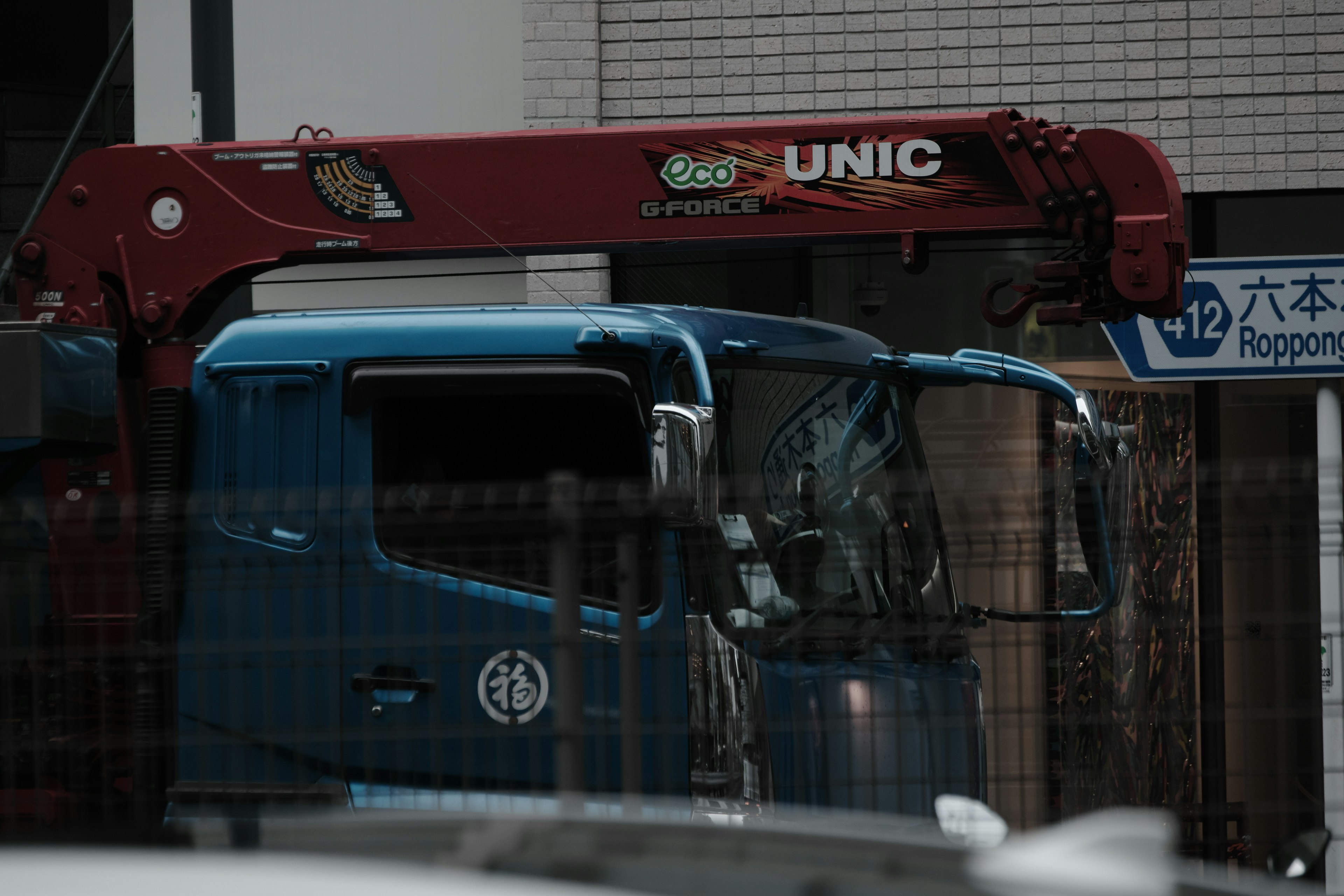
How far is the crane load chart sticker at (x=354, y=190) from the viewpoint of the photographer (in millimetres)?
4984

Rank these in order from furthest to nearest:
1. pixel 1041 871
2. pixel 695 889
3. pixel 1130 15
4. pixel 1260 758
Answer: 1. pixel 1130 15
2. pixel 1260 758
3. pixel 695 889
4. pixel 1041 871

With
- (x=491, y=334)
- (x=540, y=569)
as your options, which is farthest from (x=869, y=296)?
(x=540, y=569)

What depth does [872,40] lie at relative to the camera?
8094 mm

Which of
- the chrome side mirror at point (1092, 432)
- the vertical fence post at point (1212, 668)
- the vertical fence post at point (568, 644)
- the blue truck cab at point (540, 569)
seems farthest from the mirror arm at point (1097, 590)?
the vertical fence post at point (568, 644)

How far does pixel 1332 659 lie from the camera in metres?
3.85

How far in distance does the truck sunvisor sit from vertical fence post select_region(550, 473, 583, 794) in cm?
82

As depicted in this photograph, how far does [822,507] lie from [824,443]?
24 cm

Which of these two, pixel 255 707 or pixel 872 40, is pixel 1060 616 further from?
pixel 872 40

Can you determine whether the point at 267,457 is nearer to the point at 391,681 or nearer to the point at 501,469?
the point at 501,469

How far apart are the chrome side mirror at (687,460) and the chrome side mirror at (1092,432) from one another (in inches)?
63.1

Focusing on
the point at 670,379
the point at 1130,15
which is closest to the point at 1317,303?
the point at 670,379

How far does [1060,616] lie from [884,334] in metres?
4.15

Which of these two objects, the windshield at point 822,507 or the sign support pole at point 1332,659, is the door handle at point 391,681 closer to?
the windshield at point 822,507

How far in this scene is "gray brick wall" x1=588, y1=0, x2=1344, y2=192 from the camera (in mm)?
7914
